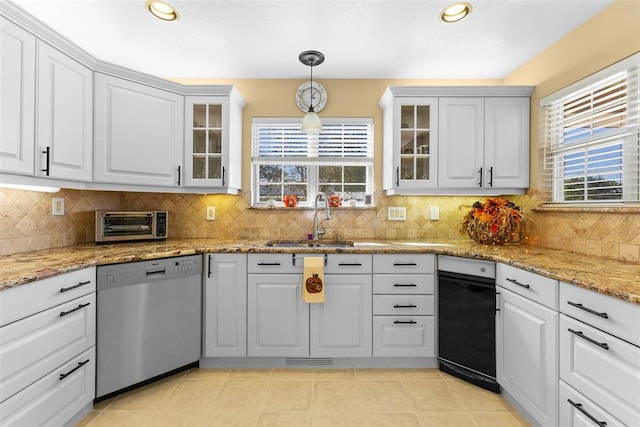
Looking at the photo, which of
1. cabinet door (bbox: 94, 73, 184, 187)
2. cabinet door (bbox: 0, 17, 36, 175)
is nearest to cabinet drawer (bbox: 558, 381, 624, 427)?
cabinet door (bbox: 94, 73, 184, 187)

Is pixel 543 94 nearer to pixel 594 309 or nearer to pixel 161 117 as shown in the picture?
pixel 594 309

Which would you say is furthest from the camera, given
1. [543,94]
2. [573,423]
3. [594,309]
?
[543,94]

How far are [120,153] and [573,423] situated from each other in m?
3.21

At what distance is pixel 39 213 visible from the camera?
2.12 metres

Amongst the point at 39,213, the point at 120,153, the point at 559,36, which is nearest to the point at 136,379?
the point at 39,213

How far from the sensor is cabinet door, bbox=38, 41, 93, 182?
177cm

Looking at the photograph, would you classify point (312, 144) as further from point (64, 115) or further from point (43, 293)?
point (43, 293)

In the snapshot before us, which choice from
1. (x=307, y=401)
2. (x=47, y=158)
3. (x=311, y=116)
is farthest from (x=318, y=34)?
(x=307, y=401)

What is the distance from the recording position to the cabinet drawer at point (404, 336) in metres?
2.29

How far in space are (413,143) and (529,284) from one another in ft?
4.73

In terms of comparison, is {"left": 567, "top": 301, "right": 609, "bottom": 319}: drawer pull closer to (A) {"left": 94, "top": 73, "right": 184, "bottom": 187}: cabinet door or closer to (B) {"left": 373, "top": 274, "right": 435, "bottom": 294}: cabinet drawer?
(B) {"left": 373, "top": 274, "right": 435, "bottom": 294}: cabinet drawer

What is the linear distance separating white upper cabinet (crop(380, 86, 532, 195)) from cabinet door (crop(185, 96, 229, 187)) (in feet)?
4.88

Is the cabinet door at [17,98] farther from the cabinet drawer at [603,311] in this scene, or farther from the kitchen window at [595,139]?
the kitchen window at [595,139]

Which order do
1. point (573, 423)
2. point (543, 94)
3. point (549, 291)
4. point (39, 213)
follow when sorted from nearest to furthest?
point (573, 423), point (549, 291), point (39, 213), point (543, 94)
